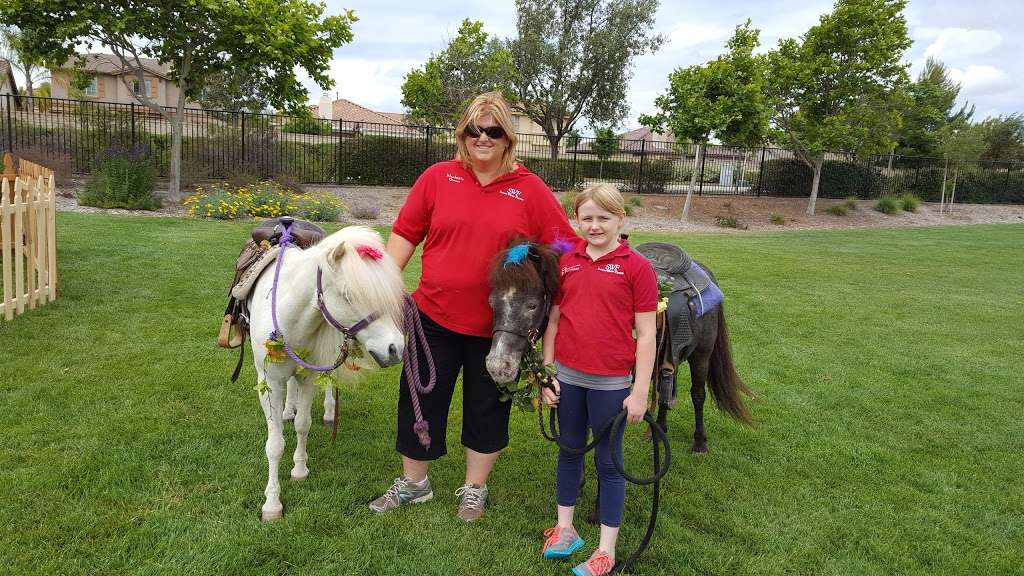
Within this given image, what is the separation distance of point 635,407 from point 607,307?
0.41 metres

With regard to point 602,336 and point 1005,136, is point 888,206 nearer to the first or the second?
point 1005,136

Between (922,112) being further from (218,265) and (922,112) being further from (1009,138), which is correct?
(218,265)

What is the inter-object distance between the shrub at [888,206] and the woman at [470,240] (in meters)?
23.9

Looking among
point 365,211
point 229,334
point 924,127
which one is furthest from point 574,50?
point 229,334

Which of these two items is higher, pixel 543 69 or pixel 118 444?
pixel 543 69

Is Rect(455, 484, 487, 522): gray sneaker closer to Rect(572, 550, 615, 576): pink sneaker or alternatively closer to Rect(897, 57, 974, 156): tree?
Rect(572, 550, 615, 576): pink sneaker

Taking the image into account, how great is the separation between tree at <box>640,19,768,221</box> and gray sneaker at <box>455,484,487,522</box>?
15.7m

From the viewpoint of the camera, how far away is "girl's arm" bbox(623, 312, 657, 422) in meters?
2.37

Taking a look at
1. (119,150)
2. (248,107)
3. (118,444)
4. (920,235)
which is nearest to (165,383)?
(118,444)

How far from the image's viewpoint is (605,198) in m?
2.38

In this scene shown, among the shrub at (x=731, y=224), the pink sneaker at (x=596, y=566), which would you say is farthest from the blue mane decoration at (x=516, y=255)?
the shrub at (x=731, y=224)

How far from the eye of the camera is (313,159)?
18391 mm

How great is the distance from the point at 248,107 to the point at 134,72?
18.6 metres

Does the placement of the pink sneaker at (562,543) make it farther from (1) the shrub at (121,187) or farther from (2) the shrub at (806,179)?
(2) the shrub at (806,179)
